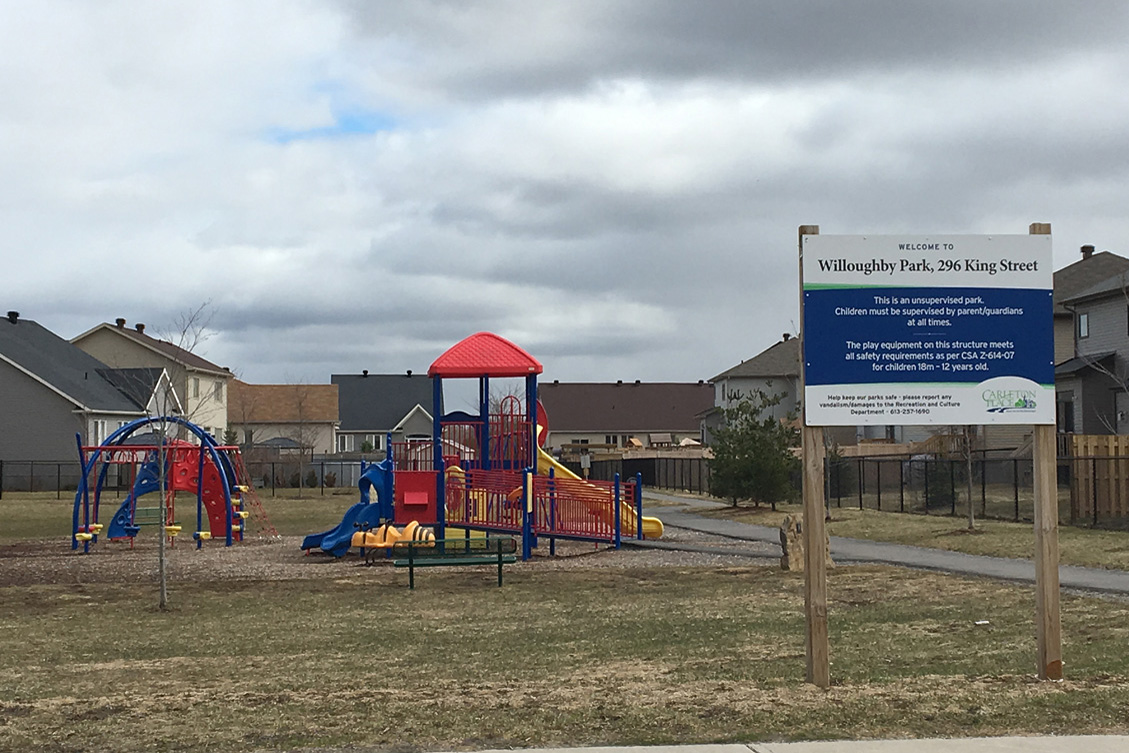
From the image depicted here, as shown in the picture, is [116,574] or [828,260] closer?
[828,260]

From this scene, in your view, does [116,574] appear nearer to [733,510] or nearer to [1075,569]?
[1075,569]

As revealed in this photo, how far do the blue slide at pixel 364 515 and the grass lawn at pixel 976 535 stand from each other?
8.18 metres

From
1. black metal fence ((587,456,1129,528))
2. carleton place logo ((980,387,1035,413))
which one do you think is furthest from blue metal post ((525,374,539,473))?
carleton place logo ((980,387,1035,413))

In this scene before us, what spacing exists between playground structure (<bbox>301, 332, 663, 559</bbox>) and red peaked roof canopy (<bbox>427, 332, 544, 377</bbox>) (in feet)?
0.07

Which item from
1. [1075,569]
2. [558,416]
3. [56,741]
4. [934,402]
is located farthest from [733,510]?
[558,416]

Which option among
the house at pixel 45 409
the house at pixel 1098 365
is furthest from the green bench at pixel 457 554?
the house at pixel 45 409

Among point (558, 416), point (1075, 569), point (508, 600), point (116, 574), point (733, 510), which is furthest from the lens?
point (558, 416)

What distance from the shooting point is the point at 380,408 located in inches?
3593

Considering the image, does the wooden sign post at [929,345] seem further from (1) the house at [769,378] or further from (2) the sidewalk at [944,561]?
(1) the house at [769,378]

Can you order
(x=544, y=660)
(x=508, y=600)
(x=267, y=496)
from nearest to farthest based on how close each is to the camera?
(x=544, y=660) < (x=508, y=600) < (x=267, y=496)

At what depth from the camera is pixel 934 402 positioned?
9125mm

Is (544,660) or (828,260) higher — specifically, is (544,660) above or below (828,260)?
below

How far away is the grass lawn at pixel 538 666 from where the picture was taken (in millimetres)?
7699

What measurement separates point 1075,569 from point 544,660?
10433 millimetres
